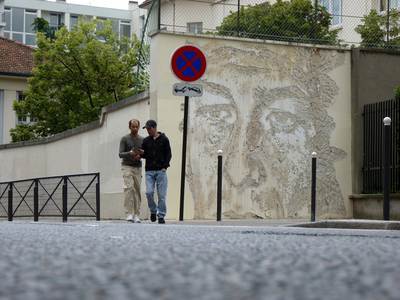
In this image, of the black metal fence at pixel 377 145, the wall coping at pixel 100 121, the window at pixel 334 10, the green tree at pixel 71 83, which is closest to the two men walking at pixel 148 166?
the wall coping at pixel 100 121

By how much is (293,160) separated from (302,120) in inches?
37.1

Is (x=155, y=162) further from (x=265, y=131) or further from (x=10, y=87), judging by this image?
(x=10, y=87)

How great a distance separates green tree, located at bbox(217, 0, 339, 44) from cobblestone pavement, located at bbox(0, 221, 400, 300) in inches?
554

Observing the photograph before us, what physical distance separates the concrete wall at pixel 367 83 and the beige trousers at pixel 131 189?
18.7 ft

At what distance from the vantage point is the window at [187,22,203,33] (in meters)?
18.4

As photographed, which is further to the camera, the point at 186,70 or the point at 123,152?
the point at 123,152

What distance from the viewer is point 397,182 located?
17094 mm

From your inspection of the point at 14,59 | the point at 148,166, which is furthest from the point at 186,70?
the point at 14,59

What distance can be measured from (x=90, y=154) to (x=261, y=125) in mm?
5489

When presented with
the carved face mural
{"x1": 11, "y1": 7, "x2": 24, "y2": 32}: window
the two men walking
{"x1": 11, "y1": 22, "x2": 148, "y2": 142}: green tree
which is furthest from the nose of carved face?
{"x1": 11, "y1": 7, "x2": 24, "y2": 32}: window

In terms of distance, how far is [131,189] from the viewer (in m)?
15.8

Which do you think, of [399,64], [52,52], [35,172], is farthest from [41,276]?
[52,52]

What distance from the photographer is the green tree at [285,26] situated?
62.0 ft

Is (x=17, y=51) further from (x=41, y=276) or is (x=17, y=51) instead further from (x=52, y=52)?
(x=41, y=276)
